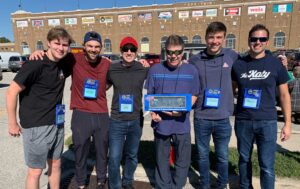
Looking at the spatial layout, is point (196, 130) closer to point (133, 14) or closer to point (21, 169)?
point (21, 169)

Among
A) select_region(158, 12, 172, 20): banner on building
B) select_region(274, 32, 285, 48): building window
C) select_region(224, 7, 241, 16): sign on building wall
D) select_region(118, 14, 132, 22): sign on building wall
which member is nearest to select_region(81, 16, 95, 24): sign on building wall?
select_region(118, 14, 132, 22): sign on building wall

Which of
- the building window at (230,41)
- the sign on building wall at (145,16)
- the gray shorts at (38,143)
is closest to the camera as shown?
the gray shorts at (38,143)

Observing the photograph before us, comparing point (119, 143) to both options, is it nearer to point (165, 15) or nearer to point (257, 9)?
point (257, 9)

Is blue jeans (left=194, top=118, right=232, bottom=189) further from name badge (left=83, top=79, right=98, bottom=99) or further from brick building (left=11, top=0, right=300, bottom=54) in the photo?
brick building (left=11, top=0, right=300, bottom=54)

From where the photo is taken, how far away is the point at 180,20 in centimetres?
5488

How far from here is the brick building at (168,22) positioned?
4922 centimetres

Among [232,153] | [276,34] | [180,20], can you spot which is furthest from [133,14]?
[232,153]

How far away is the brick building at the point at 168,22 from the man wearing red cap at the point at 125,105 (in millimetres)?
51772

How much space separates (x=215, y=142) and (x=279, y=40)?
53.6 meters

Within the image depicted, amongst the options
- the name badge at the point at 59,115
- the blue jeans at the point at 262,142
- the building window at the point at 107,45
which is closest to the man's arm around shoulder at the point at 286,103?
the blue jeans at the point at 262,142

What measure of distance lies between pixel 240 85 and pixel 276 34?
177 feet

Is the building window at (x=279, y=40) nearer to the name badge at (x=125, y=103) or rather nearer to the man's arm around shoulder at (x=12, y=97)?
the name badge at (x=125, y=103)

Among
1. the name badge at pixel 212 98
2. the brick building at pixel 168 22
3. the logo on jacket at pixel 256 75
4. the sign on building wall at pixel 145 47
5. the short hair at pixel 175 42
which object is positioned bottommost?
the name badge at pixel 212 98

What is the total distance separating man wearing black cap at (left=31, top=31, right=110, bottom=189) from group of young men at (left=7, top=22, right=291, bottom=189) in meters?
0.01
